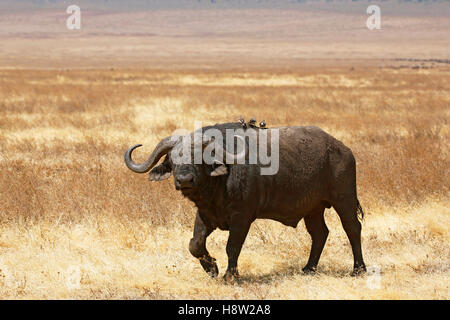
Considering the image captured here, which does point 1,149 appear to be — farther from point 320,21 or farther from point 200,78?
point 320,21

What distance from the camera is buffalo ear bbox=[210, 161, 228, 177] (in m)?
5.98

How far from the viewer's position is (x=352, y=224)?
707cm

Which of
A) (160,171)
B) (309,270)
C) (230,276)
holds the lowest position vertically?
(309,270)

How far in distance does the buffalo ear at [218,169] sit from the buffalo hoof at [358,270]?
72.9 inches

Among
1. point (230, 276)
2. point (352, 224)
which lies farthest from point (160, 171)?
point (352, 224)

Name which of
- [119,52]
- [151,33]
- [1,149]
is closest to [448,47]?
[119,52]

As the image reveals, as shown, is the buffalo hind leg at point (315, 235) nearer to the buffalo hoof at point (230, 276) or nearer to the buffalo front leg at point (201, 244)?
the buffalo hoof at point (230, 276)

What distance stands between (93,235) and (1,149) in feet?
22.9

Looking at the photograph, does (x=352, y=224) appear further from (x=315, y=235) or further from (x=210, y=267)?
(x=210, y=267)

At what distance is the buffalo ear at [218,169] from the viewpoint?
598 cm

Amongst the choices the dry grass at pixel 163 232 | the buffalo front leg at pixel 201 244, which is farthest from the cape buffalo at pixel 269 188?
the dry grass at pixel 163 232

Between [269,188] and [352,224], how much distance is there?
1.09m

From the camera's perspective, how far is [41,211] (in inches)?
342

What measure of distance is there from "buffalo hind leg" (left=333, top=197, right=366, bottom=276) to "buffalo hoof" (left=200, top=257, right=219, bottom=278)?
54.1 inches
